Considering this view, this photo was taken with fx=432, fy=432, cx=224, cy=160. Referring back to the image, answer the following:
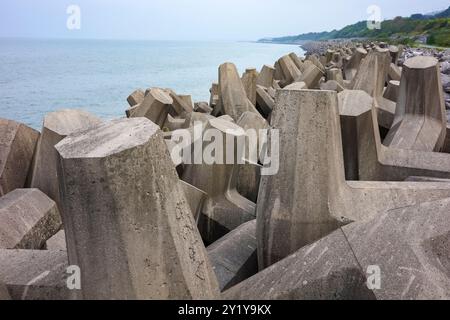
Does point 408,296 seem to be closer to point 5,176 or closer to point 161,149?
point 161,149

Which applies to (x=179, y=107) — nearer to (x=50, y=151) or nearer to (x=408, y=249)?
(x=50, y=151)

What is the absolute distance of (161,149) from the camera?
1044 mm

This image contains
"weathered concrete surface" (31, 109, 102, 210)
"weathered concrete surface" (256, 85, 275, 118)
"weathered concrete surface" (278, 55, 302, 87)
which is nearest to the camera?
"weathered concrete surface" (31, 109, 102, 210)

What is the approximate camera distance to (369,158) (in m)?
2.16

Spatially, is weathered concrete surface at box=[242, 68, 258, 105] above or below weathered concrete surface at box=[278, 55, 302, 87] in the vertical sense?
below

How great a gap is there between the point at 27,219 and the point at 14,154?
52 centimetres

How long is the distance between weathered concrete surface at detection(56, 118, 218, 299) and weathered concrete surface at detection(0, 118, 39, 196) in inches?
48.4

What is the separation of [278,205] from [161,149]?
1.91 feet

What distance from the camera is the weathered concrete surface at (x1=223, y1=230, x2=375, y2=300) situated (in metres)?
1.16

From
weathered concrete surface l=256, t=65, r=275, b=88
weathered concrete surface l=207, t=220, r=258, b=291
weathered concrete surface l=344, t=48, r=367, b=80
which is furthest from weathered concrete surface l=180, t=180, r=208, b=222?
weathered concrete surface l=344, t=48, r=367, b=80

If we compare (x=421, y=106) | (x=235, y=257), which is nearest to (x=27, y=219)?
(x=235, y=257)

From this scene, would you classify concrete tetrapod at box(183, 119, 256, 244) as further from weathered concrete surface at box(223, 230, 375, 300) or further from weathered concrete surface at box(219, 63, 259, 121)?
weathered concrete surface at box(219, 63, 259, 121)

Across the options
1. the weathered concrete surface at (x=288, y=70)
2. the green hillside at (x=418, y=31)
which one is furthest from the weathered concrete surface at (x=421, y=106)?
the green hillside at (x=418, y=31)

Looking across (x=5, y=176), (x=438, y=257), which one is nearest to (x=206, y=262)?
(x=438, y=257)
